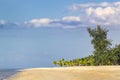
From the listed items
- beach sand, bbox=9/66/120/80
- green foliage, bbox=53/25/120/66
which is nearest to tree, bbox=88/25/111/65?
green foliage, bbox=53/25/120/66

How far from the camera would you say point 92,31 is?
291 feet

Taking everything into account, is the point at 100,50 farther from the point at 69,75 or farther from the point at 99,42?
the point at 69,75

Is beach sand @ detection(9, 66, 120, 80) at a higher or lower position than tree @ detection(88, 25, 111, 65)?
lower

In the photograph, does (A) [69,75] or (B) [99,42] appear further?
(B) [99,42]

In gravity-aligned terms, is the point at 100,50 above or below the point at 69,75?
above

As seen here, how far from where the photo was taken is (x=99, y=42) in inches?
3465

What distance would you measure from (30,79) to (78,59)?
5170cm

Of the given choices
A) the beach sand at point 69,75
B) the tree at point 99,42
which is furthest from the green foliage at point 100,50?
the beach sand at point 69,75

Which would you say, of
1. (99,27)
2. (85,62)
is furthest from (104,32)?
(85,62)

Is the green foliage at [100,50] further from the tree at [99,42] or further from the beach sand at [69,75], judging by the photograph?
the beach sand at [69,75]

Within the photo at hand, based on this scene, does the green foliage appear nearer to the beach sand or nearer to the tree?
the tree

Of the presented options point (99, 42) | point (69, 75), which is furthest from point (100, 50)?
point (69, 75)

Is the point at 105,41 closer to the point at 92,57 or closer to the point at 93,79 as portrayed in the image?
the point at 92,57

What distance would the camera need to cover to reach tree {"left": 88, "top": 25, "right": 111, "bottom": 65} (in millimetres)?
87875
